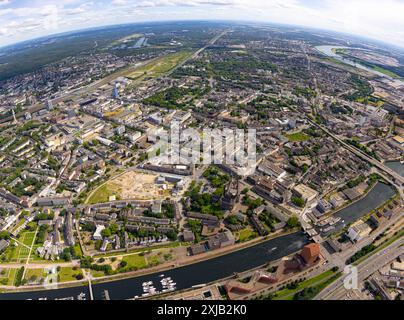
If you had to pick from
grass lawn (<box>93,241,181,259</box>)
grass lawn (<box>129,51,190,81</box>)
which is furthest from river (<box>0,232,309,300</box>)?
grass lawn (<box>129,51,190,81</box>)

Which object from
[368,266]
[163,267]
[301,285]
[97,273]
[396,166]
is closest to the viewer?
[301,285]

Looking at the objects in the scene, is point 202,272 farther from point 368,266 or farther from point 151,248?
point 368,266

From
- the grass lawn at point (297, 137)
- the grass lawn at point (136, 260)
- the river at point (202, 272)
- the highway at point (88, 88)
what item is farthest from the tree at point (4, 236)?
the grass lawn at point (297, 137)

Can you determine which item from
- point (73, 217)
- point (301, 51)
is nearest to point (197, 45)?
point (301, 51)

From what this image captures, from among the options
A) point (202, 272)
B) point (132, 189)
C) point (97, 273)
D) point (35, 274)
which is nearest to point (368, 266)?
point (202, 272)

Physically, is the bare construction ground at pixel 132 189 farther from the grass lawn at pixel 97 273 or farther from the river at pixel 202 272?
the river at pixel 202 272

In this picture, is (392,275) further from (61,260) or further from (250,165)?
(61,260)

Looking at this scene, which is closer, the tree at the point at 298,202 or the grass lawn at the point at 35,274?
the grass lawn at the point at 35,274

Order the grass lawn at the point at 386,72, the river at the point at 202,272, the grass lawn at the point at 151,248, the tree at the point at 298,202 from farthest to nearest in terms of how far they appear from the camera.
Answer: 1. the grass lawn at the point at 386,72
2. the tree at the point at 298,202
3. the grass lawn at the point at 151,248
4. the river at the point at 202,272
